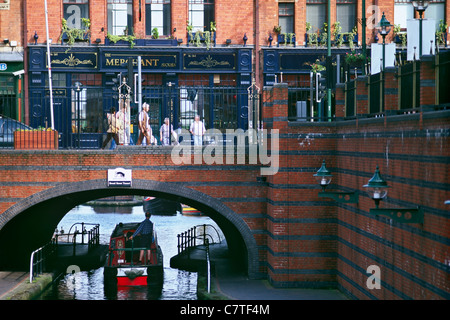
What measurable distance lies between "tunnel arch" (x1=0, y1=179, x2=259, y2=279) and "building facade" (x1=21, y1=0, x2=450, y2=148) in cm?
789

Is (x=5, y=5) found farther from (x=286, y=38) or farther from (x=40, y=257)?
(x=40, y=257)

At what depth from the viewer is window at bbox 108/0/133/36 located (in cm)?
3516

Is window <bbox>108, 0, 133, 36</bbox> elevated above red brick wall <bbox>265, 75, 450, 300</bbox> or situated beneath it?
elevated above

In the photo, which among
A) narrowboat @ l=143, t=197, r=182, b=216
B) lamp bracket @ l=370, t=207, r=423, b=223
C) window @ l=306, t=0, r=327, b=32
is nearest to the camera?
lamp bracket @ l=370, t=207, r=423, b=223

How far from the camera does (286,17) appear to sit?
118 feet

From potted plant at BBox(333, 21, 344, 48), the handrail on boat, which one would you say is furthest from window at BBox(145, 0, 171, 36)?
the handrail on boat

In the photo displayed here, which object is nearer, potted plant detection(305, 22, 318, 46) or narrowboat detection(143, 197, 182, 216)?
potted plant detection(305, 22, 318, 46)

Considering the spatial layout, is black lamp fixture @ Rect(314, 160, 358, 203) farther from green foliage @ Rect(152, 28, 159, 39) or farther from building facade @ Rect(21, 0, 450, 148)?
green foliage @ Rect(152, 28, 159, 39)

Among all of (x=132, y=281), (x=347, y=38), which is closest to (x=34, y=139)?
(x=132, y=281)

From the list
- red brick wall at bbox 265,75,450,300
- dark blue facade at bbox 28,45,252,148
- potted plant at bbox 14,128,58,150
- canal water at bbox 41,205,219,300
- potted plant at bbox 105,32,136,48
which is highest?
potted plant at bbox 105,32,136,48

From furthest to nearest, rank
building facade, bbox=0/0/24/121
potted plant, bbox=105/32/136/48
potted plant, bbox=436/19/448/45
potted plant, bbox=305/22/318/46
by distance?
potted plant, bbox=305/22/318/46 → potted plant, bbox=436/19/448/45 → potted plant, bbox=105/32/136/48 → building facade, bbox=0/0/24/121

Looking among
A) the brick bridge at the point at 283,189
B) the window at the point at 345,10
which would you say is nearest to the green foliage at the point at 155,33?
the window at the point at 345,10

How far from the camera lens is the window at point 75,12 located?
35.0m

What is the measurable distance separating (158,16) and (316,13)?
7.42 meters
